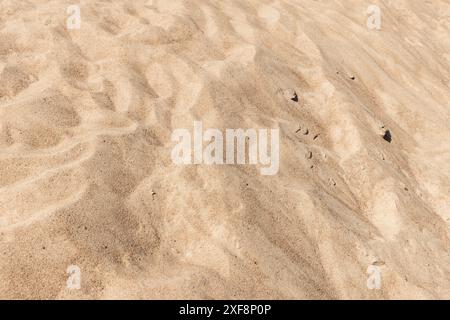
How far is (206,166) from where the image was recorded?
2.17m

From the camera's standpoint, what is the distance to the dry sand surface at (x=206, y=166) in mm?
1774

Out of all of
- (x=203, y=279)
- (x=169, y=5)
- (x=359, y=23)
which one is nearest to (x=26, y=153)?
(x=203, y=279)

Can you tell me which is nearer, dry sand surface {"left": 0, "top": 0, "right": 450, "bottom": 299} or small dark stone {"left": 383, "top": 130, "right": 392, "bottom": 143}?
dry sand surface {"left": 0, "top": 0, "right": 450, "bottom": 299}

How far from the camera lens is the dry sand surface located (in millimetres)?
1774

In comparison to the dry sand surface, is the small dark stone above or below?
above

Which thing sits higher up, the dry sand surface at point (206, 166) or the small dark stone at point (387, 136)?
the small dark stone at point (387, 136)

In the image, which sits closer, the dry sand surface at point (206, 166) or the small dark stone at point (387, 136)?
the dry sand surface at point (206, 166)

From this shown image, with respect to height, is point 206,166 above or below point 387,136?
below

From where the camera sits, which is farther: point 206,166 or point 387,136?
point 387,136

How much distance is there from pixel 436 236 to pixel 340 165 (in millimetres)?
635

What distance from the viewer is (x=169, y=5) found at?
3.55 meters

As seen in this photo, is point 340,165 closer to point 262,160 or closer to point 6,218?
point 262,160

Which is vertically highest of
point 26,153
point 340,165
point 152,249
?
point 340,165
